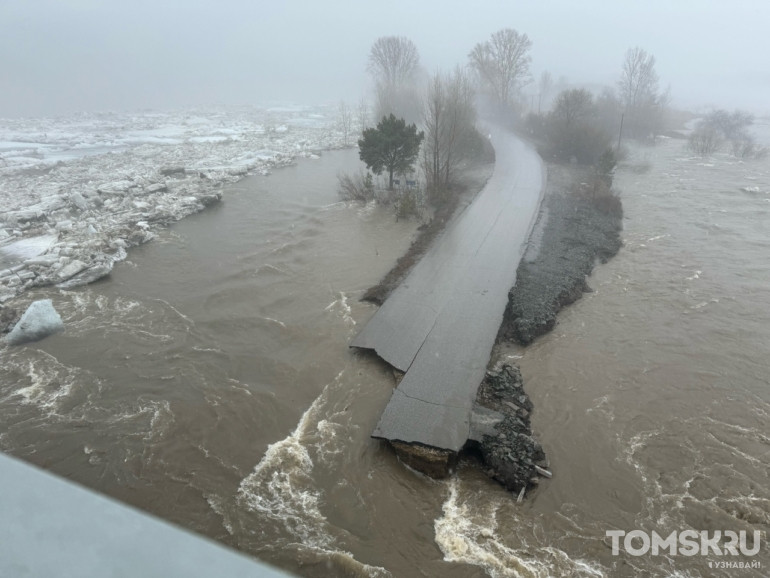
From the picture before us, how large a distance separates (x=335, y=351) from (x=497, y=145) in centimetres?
2836

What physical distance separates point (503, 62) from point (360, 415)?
2071 inches

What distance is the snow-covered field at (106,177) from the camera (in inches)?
628

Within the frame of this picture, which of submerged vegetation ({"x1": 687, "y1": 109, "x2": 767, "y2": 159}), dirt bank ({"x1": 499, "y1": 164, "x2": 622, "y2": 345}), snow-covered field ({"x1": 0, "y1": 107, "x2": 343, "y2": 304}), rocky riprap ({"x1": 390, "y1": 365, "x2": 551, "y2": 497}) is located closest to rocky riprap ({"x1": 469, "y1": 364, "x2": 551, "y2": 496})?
rocky riprap ({"x1": 390, "y1": 365, "x2": 551, "y2": 497})

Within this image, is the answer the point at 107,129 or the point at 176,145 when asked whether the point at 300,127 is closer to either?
the point at 176,145

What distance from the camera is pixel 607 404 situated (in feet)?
30.8

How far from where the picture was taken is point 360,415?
9172mm

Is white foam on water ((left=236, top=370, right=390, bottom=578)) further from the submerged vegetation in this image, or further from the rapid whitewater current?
the submerged vegetation

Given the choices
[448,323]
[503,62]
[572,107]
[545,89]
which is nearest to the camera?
[448,323]

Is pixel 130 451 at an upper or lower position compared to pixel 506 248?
lower

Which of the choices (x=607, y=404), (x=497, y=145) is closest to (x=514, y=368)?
(x=607, y=404)

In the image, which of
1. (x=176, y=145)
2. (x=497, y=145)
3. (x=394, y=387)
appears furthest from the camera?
(x=176, y=145)

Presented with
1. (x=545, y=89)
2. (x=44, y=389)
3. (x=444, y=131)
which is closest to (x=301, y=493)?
(x=44, y=389)
